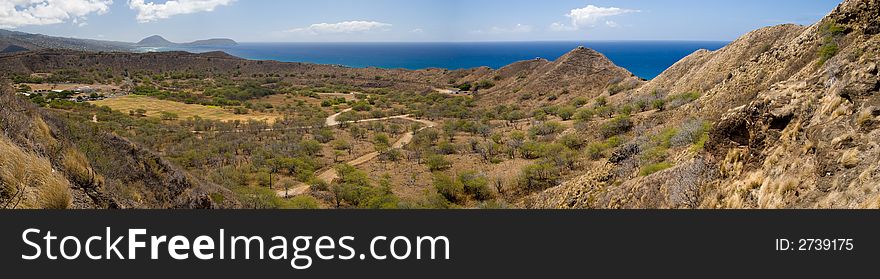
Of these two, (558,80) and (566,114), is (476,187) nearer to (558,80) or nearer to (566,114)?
(566,114)

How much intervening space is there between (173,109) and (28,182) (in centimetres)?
5602

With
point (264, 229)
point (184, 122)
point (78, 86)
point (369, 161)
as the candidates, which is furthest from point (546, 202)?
point (78, 86)

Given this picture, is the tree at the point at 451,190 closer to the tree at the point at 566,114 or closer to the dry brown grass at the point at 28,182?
the dry brown grass at the point at 28,182

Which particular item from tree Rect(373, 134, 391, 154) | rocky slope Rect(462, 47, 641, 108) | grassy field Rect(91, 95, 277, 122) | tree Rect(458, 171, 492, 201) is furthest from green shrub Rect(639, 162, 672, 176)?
grassy field Rect(91, 95, 277, 122)

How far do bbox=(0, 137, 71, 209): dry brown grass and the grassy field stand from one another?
44.8 metres

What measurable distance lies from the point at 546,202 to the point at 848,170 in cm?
979

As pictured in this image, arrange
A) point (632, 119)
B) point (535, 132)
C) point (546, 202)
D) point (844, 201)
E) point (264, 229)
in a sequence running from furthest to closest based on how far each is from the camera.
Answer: point (535, 132) < point (632, 119) < point (546, 202) < point (844, 201) < point (264, 229)

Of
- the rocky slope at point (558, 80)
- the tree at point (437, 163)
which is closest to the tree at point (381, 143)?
the tree at point (437, 163)

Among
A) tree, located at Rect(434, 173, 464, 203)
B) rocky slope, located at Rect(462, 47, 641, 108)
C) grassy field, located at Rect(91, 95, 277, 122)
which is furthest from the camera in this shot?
grassy field, located at Rect(91, 95, 277, 122)

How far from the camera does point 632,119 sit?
2662 cm

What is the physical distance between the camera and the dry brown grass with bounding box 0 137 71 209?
6.16 m

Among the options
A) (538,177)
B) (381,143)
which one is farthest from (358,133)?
(538,177)

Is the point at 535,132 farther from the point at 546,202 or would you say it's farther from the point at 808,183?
the point at 808,183

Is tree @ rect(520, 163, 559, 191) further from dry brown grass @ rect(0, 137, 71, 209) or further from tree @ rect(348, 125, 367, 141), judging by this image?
tree @ rect(348, 125, 367, 141)
